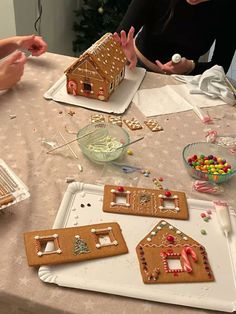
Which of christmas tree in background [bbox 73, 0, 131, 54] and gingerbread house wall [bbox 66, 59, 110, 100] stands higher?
gingerbread house wall [bbox 66, 59, 110, 100]

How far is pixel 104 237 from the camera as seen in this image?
82 centimetres

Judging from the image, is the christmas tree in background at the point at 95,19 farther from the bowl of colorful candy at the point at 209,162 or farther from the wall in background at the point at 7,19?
the bowl of colorful candy at the point at 209,162

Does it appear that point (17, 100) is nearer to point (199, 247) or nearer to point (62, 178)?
point (62, 178)

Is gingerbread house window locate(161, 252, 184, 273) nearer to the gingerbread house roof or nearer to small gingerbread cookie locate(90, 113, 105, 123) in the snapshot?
small gingerbread cookie locate(90, 113, 105, 123)

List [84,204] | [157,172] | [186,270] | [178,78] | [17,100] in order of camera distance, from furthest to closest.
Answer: [178,78] < [17,100] < [157,172] < [84,204] < [186,270]

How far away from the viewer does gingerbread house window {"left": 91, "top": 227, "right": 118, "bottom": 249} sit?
31.4 inches

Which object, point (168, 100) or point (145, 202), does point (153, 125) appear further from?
point (145, 202)

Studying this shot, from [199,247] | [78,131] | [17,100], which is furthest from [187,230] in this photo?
[17,100]

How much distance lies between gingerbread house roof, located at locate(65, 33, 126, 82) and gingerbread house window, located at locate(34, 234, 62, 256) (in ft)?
2.09

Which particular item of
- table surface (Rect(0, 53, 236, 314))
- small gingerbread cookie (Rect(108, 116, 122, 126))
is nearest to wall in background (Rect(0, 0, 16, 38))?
table surface (Rect(0, 53, 236, 314))

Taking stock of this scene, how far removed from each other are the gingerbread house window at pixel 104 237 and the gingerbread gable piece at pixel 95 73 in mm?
593

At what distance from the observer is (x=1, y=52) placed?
1494 mm

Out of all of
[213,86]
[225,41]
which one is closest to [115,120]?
[213,86]

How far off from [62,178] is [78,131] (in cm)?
21
